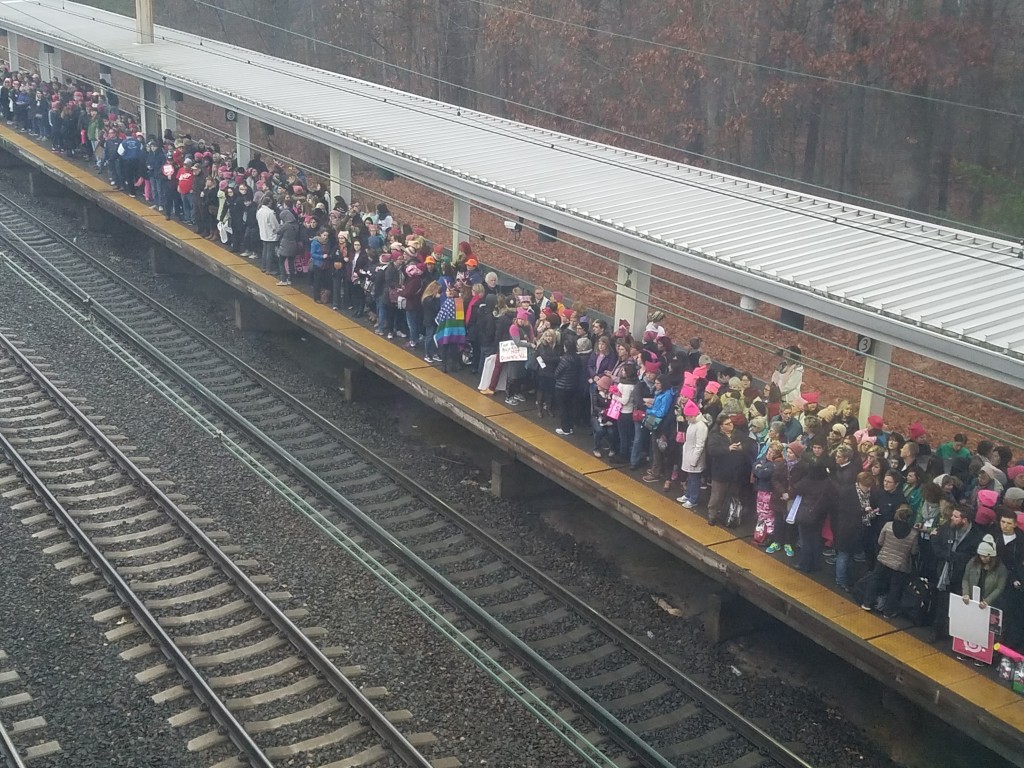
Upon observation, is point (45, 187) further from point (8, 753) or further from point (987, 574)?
point (987, 574)

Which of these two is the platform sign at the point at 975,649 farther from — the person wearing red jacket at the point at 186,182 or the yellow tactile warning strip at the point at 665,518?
the person wearing red jacket at the point at 186,182

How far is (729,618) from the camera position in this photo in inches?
372

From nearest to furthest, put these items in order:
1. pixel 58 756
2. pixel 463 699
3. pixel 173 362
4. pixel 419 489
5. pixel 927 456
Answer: pixel 58 756 < pixel 463 699 < pixel 927 456 < pixel 419 489 < pixel 173 362

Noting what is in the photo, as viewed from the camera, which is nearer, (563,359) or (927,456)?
(927,456)

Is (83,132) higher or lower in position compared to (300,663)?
higher

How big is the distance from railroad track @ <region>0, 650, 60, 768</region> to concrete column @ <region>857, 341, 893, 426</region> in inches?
248

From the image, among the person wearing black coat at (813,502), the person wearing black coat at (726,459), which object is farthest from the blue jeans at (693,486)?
the person wearing black coat at (813,502)

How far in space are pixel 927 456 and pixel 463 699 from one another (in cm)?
390

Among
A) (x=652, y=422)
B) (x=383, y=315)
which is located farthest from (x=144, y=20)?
(x=652, y=422)

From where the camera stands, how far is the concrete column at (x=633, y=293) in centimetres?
1144

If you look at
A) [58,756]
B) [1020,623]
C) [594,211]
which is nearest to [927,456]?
[1020,623]

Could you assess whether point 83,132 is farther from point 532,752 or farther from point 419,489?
point 532,752

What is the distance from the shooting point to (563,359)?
10.9 metres

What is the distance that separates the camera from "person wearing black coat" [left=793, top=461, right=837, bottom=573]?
857 centimetres
